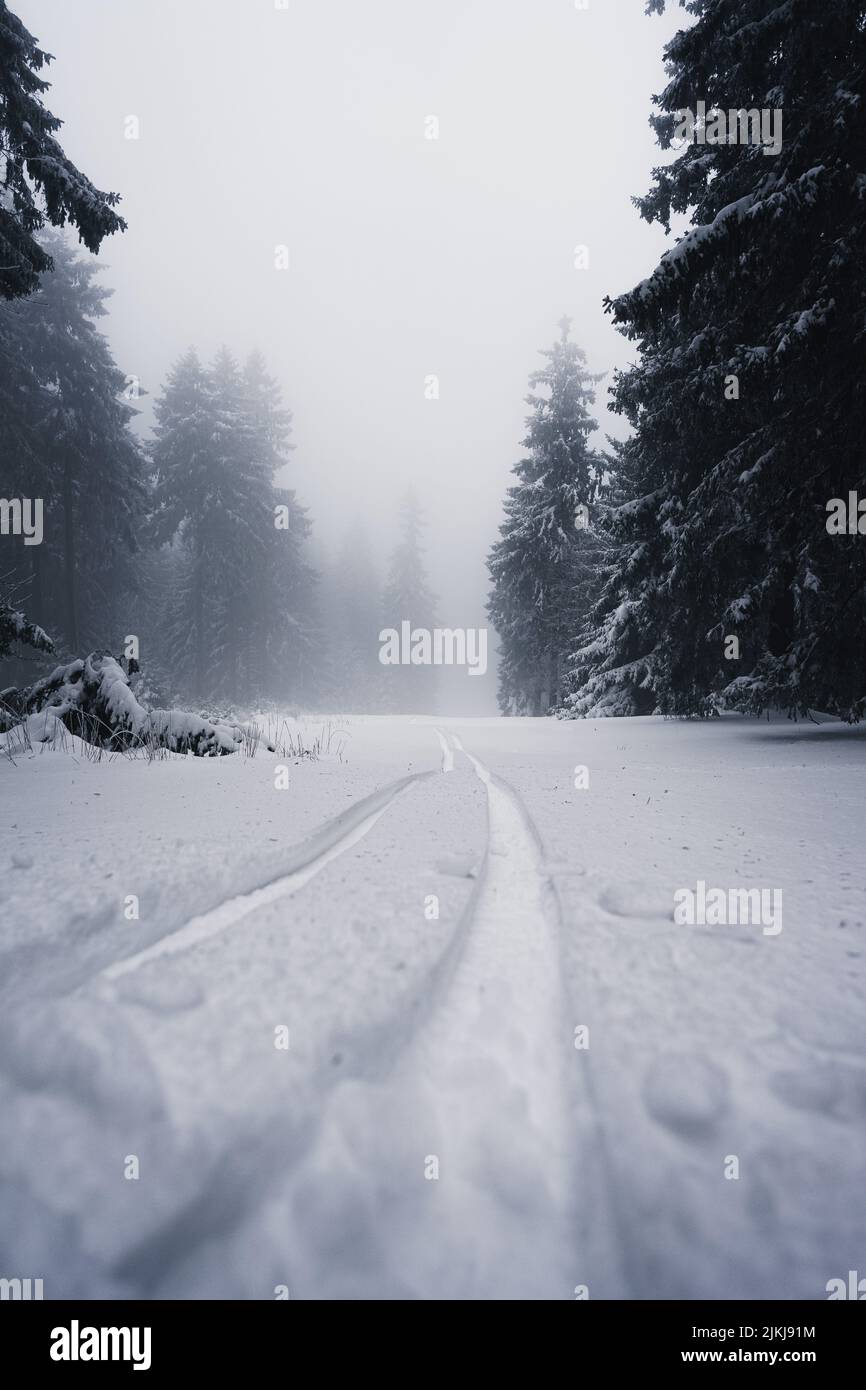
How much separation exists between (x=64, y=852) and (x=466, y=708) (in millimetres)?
78512

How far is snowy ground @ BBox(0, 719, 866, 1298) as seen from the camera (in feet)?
2.74

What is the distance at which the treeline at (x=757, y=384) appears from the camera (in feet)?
20.4

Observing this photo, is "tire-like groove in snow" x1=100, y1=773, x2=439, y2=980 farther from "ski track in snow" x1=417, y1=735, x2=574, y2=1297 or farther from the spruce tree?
the spruce tree

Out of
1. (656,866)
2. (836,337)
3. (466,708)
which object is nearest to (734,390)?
(836,337)

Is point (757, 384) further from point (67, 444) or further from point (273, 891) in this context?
point (67, 444)

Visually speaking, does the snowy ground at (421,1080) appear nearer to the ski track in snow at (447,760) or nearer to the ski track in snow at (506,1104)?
the ski track in snow at (506,1104)

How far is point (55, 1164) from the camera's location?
35.9 inches

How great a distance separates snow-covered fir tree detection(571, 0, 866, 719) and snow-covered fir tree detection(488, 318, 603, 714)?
11.3 m

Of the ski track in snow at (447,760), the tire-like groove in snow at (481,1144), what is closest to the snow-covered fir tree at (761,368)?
the ski track in snow at (447,760)

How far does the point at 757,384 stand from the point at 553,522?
1496cm

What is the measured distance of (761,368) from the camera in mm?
6977

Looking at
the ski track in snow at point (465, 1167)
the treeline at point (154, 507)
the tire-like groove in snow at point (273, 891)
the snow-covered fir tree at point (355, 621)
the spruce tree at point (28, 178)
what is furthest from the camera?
the snow-covered fir tree at point (355, 621)

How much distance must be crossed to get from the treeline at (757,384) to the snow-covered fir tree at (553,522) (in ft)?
32.7

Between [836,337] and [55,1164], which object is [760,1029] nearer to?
[55,1164]
